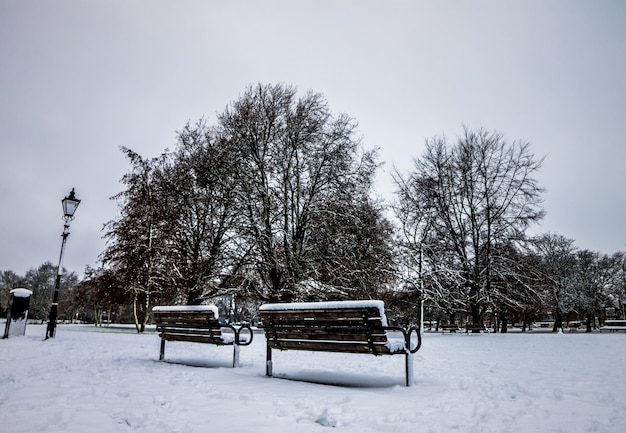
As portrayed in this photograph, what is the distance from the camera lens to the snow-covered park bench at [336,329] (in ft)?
15.5

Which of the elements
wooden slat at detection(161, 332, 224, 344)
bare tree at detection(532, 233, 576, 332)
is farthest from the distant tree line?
bare tree at detection(532, 233, 576, 332)

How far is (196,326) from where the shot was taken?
6.81 m

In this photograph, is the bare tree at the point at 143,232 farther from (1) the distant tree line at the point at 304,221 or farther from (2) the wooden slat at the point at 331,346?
(2) the wooden slat at the point at 331,346

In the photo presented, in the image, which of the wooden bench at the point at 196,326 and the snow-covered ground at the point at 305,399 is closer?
the snow-covered ground at the point at 305,399

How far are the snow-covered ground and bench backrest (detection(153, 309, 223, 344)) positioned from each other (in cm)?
52

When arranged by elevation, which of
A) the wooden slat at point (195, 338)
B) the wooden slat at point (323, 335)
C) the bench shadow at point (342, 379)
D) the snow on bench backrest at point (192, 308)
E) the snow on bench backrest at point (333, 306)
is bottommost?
the bench shadow at point (342, 379)

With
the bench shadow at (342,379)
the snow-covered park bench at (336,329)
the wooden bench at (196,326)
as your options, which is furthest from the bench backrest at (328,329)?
the wooden bench at (196,326)

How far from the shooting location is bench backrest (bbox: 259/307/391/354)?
15.5 ft

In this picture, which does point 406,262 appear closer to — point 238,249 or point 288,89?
point 238,249

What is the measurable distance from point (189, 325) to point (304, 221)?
29.3ft

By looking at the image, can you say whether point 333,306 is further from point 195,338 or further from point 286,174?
point 286,174

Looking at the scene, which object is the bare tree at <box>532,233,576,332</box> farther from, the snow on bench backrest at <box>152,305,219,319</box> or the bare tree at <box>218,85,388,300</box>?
the snow on bench backrest at <box>152,305,219,319</box>

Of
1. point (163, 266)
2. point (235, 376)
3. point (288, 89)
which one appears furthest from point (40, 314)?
point (235, 376)

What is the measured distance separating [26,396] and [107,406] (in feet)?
3.01
